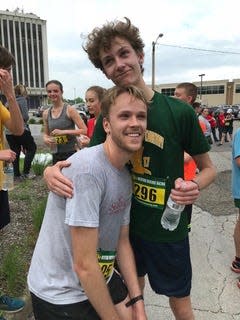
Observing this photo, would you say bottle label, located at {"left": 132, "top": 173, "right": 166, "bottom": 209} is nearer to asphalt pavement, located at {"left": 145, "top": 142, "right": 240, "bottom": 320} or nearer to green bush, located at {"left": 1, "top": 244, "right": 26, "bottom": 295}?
asphalt pavement, located at {"left": 145, "top": 142, "right": 240, "bottom": 320}

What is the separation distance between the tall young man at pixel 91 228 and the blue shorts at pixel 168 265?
0.98 feet

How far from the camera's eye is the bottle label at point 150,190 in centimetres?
202

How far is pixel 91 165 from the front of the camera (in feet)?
5.40

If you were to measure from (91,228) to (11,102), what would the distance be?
1.70 metres

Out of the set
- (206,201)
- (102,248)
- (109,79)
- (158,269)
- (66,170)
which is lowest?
(206,201)

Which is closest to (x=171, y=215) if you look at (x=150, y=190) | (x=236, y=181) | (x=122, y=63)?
(x=150, y=190)

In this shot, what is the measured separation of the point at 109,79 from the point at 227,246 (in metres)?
3.10

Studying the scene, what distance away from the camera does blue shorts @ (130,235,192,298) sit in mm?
2113

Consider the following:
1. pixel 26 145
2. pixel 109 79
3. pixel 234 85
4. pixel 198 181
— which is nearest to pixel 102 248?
pixel 198 181

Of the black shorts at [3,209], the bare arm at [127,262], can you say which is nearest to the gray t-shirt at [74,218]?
the bare arm at [127,262]

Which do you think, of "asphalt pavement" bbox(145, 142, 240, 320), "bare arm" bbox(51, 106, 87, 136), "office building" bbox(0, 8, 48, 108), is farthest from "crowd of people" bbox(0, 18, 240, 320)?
"office building" bbox(0, 8, 48, 108)

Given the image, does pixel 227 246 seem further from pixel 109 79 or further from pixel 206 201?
pixel 109 79

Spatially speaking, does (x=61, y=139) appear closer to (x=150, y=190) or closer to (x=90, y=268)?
(x=150, y=190)

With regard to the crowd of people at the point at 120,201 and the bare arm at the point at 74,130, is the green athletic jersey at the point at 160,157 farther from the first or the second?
the bare arm at the point at 74,130
